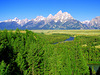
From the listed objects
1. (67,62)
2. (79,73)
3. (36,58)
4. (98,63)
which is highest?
(36,58)

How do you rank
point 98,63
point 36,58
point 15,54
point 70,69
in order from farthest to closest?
point 98,63, point 70,69, point 15,54, point 36,58

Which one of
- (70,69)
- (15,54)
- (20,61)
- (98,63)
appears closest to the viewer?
(20,61)

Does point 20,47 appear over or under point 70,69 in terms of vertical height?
over

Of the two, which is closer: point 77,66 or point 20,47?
point 20,47

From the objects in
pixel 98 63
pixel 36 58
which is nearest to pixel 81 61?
pixel 36 58

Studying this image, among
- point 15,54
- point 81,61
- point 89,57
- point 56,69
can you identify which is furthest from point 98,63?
point 15,54

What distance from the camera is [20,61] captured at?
24828mm

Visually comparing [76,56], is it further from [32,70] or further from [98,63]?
[98,63]

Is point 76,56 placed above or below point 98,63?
above

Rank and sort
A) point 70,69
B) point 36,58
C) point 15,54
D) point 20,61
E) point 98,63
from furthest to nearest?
point 98,63
point 70,69
point 15,54
point 36,58
point 20,61

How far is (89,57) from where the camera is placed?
77.9 meters

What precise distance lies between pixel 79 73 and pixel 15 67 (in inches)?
724

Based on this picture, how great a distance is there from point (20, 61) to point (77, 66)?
57.7ft

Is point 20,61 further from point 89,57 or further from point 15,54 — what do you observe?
point 89,57
